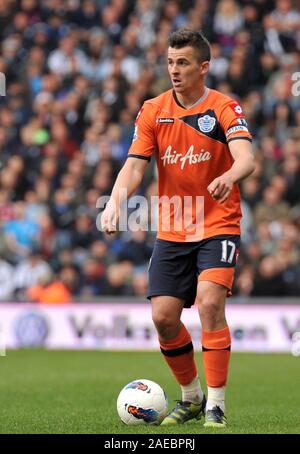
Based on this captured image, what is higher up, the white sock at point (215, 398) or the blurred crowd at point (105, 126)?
the blurred crowd at point (105, 126)

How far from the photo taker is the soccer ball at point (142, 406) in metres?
7.42

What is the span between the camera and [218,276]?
7.19 m

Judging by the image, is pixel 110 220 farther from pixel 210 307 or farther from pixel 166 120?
pixel 166 120

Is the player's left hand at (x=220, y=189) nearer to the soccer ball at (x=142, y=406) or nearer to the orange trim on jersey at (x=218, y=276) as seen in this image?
the orange trim on jersey at (x=218, y=276)

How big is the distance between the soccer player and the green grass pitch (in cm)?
55

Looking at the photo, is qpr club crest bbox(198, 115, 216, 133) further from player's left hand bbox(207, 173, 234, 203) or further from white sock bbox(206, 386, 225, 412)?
white sock bbox(206, 386, 225, 412)

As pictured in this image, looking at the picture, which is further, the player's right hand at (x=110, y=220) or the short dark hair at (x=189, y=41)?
the short dark hair at (x=189, y=41)

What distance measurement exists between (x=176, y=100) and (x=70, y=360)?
743cm

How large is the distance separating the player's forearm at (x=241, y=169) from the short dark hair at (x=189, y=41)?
0.87m

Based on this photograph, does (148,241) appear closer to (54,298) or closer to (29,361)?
(54,298)

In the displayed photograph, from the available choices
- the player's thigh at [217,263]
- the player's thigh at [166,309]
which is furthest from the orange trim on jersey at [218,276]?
the player's thigh at [166,309]

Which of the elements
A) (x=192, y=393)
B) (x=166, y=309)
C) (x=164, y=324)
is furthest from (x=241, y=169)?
(x=192, y=393)

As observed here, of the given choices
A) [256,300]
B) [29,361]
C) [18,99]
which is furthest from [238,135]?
[18,99]

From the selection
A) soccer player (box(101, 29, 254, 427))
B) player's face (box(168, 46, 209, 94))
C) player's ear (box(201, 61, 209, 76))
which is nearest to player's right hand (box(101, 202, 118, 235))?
soccer player (box(101, 29, 254, 427))
